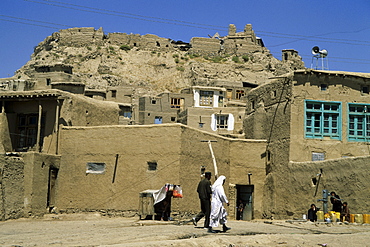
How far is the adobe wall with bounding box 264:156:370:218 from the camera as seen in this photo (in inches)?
811

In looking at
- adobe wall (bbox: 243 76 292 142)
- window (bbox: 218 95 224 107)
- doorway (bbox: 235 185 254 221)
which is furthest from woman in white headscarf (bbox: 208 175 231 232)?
window (bbox: 218 95 224 107)

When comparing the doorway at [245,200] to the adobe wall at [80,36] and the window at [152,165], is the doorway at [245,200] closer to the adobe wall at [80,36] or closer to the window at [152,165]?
the window at [152,165]

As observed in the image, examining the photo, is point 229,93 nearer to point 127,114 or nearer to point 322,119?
point 127,114

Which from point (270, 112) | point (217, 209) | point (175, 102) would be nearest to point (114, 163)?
point (270, 112)

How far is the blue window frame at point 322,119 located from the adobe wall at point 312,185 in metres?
2.04

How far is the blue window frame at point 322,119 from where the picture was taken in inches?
1014

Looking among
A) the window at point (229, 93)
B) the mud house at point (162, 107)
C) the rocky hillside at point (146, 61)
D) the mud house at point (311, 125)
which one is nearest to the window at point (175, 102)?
the mud house at point (162, 107)

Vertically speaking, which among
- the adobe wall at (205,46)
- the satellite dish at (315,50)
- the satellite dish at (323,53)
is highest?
the adobe wall at (205,46)

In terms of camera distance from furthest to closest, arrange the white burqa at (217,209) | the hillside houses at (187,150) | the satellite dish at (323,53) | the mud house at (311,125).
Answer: the satellite dish at (323,53) → the mud house at (311,125) → the hillside houses at (187,150) → the white burqa at (217,209)

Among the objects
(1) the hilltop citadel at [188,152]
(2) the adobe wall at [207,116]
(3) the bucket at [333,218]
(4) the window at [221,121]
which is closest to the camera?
(3) the bucket at [333,218]

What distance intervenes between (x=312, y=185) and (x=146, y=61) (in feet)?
212

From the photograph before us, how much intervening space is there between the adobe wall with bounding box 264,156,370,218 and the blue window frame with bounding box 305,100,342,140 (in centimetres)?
204

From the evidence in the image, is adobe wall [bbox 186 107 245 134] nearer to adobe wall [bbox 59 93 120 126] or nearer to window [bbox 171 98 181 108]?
window [bbox 171 98 181 108]

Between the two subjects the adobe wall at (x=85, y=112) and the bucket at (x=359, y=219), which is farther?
the adobe wall at (x=85, y=112)
